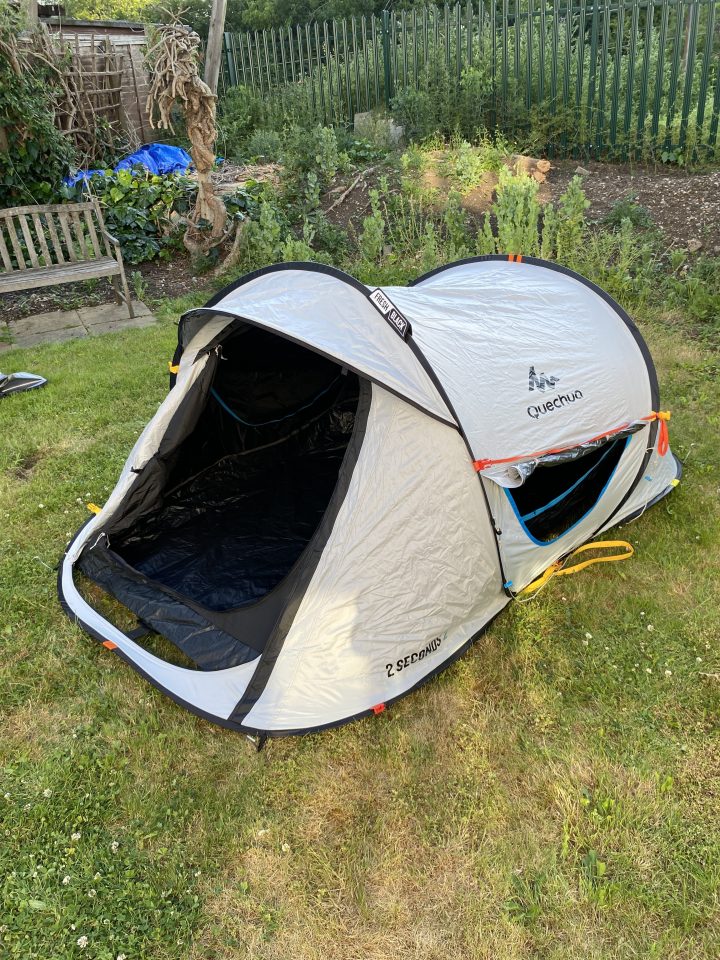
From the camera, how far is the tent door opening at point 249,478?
10.8 feet

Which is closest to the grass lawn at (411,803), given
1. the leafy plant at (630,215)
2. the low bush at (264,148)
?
the leafy plant at (630,215)

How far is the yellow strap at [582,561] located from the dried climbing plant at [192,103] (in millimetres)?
4510

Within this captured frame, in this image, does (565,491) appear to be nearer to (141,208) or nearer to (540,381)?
(540,381)

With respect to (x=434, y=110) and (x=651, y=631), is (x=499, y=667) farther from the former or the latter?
(x=434, y=110)

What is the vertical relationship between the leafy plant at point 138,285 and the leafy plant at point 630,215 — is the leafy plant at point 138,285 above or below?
below

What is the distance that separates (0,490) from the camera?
13.1 ft

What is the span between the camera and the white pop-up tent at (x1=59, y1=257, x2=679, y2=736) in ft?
8.46

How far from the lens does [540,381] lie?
3.04 metres

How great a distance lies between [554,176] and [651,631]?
5.78 m

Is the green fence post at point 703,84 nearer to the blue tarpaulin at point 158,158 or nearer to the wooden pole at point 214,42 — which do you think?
the wooden pole at point 214,42

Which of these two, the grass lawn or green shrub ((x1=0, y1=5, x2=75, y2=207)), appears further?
green shrub ((x1=0, y1=5, x2=75, y2=207))

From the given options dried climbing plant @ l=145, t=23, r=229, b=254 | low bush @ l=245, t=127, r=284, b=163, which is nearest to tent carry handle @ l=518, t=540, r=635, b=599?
dried climbing plant @ l=145, t=23, r=229, b=254

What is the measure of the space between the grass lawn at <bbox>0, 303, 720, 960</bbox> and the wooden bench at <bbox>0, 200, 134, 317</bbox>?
360cm

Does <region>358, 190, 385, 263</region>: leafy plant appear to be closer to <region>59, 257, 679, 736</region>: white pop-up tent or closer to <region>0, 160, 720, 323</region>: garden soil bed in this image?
<region>0, 160, 720, 323</region>: garden soil bed
